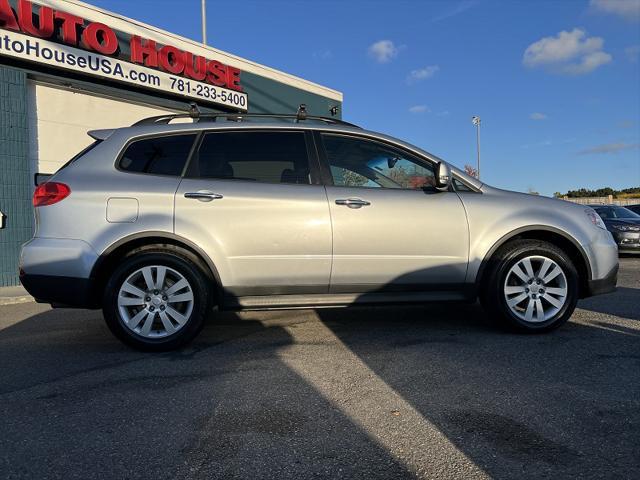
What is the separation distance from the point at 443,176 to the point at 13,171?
30.0ft

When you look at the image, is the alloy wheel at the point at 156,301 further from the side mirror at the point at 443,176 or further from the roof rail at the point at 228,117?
the side mirror at the point at 443,176

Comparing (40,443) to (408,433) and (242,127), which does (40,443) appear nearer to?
(408,433)

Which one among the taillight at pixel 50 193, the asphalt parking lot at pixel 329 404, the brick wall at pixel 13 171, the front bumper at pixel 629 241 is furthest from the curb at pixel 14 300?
the front bumper at pixel 629 241

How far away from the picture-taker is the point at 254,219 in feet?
13.2

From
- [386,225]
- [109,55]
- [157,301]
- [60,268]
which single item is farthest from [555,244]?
[109,55]

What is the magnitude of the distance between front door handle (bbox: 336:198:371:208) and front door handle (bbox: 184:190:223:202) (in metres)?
1.03

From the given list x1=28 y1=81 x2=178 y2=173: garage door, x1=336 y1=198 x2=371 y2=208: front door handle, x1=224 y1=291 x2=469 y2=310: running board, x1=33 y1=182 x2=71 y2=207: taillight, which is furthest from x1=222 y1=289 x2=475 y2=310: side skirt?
x1=28 y1=81 x2=178 y2=173: garage door

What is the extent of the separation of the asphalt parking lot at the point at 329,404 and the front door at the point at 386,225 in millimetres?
562

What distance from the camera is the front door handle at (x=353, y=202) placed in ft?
13.6

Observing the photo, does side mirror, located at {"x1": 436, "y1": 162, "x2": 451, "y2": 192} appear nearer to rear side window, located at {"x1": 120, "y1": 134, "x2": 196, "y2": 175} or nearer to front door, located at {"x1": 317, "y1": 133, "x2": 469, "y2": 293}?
front door, located at {"x1": 317, "y1": 133, "x2": 469, "y2": 293}

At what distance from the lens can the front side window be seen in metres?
4.34

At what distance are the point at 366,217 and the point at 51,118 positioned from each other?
910 cm

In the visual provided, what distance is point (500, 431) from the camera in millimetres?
2457

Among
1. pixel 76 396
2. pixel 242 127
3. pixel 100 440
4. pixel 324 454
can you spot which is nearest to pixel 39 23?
pixel 242 127
